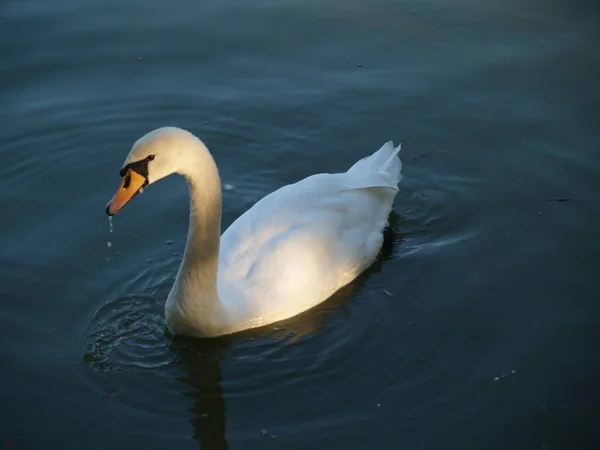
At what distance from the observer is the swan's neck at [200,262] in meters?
7.19

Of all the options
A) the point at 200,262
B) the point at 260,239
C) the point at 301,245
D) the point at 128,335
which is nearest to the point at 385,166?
the point at 301,245

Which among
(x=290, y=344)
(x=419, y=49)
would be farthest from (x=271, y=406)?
(x=419, y=49)

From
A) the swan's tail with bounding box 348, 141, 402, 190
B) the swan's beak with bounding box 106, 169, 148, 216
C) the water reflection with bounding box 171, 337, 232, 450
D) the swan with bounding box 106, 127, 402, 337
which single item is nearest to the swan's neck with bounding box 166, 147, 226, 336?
the swan with bounding box 106, 127, 402, 337

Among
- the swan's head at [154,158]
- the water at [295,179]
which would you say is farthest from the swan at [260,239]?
the water at [295,179]

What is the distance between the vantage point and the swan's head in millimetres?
6816

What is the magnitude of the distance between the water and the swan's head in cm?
149

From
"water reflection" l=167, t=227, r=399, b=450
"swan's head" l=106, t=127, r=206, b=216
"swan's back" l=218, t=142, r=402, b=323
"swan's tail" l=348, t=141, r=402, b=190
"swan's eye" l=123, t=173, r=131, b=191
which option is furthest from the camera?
"swan's tail" l=348, t=141, r=402, b=190

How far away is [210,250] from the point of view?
751cm

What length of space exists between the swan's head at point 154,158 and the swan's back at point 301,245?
1.34 meters

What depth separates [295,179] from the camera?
10.2m

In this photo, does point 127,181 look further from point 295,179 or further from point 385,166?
point 295,179

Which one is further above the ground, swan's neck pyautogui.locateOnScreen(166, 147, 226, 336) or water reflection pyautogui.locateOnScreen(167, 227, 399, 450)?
swan's neck pyautogui.locateOnScreen(166, 147, 226, 336)

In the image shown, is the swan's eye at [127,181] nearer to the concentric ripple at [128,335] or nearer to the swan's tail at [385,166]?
the concentric ripple at [128,335]

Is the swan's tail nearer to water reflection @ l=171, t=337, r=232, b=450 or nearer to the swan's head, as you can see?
water reflection @ l=171, t=337, r=232, b=450
